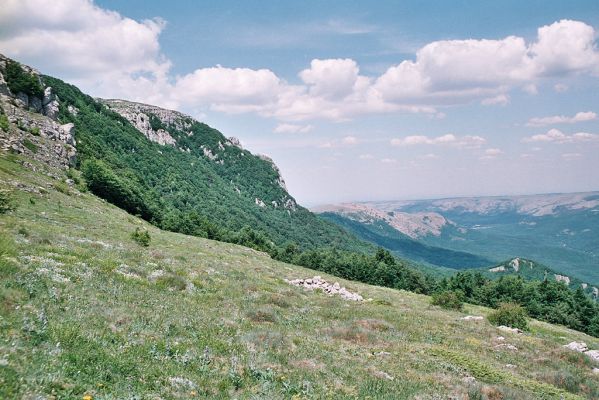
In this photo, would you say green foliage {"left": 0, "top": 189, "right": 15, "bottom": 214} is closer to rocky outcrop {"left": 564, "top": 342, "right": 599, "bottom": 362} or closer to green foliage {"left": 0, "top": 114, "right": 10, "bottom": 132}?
green foliage {"left": 0, "top": 114, "right": 10, "bottom": 132}

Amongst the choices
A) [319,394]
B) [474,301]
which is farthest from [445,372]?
[474,301]

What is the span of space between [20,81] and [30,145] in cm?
2790

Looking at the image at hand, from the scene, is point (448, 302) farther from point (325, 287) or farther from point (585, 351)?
point (585, 351)

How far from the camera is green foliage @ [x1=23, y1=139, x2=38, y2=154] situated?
6319cm

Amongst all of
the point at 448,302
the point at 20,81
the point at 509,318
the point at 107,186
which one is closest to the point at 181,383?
the point at 509,318

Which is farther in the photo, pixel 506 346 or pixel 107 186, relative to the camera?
pixel 107 186

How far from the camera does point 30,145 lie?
2520 inches

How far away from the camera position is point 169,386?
10.0m

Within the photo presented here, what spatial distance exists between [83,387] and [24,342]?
249cm

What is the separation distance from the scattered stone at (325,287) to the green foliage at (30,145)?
5041 centimetres

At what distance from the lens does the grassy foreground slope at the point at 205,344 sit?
959 centimetres

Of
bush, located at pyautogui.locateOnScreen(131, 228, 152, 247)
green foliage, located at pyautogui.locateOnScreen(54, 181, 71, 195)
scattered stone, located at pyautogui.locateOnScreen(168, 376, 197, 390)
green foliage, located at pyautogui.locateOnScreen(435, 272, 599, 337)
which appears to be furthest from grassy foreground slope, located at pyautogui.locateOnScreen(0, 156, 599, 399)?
green foliage, located at pyautogui.locateOnScreen(435, 272, 599, 337)

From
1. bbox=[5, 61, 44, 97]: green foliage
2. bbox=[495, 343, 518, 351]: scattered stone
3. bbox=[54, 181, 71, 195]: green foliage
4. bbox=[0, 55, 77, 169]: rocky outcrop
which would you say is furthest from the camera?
bbox=[5, 61, 44, 97]: green foliage

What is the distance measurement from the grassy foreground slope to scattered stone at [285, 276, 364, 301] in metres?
12.0
